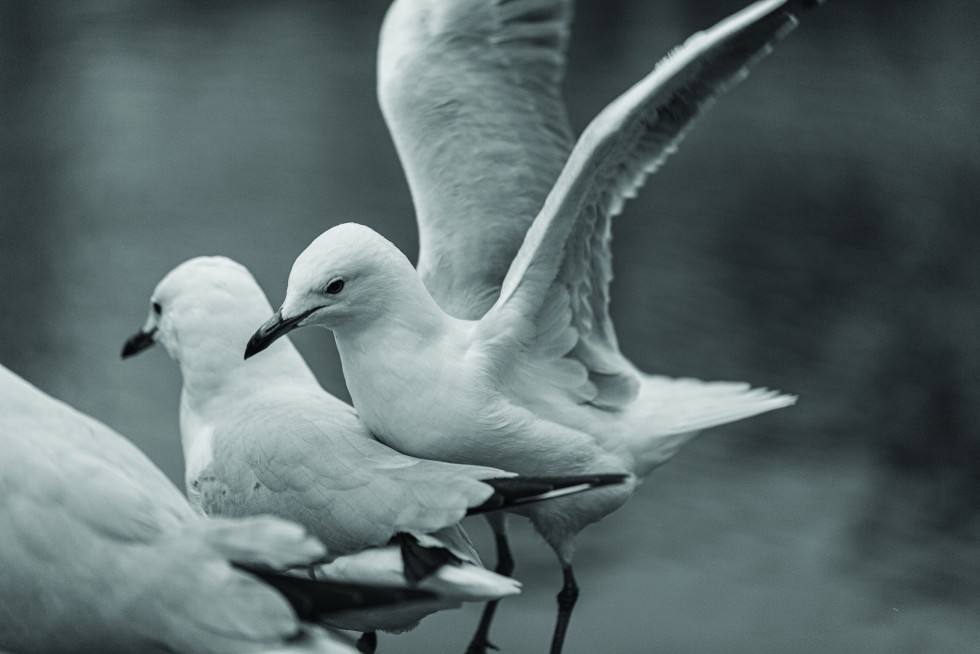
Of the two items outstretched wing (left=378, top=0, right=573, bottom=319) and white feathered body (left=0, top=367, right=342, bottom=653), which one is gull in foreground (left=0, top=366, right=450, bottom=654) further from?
outstretched wing (left=378, top=0, right=573, bottom=319)

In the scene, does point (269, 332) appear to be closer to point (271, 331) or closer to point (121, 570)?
point (271, 331)

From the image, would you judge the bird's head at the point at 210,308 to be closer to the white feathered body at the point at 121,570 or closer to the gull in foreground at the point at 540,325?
the gull in foreground at the point at 540,325

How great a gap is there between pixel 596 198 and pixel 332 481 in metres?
0.57

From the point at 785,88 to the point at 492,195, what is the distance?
9.70 feet

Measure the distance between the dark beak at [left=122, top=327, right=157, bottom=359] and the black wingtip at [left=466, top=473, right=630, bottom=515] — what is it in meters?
0.79

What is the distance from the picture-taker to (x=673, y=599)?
105 inches

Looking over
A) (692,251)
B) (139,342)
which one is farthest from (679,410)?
(692,251)

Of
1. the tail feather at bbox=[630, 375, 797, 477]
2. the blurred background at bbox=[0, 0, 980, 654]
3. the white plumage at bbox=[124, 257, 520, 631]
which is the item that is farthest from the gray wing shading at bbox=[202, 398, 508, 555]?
the blurred background at bbox=[0, 0, 980, 654]

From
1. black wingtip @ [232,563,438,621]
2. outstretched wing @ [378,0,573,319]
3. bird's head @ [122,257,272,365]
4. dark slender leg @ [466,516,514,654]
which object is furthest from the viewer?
outstretched wing @ [378,0,573,319]

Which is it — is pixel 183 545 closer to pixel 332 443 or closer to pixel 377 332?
pixel 332 443

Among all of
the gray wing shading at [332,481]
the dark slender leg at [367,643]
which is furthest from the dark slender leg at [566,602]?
the gray wing shading at [332,481]

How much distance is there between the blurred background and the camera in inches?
108

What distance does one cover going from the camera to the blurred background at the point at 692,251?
274cm

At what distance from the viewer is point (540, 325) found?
207 centimetres
